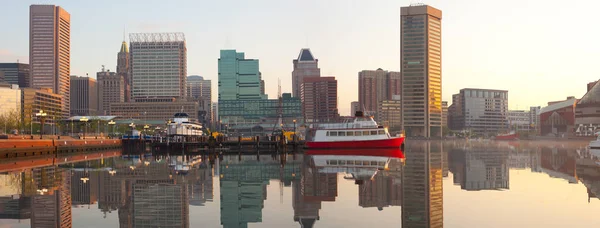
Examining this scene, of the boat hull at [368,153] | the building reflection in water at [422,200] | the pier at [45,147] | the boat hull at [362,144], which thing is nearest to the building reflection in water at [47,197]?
the building reflection in water at [422,200]

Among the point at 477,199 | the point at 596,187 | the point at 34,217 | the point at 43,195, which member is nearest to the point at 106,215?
the point at 34,217

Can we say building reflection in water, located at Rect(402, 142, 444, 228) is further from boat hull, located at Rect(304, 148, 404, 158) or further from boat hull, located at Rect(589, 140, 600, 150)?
boat hull, located at Rect(589, 140, 600, 150)

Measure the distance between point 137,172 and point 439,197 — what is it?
89.6ft

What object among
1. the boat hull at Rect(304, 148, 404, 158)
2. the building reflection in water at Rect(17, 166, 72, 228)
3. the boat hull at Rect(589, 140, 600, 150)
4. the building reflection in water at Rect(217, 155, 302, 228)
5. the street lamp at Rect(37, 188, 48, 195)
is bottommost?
the boat hull at Rect(304, 148, 404, 158)

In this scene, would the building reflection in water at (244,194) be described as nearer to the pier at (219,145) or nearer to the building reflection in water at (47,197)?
the building reflection in water at (47,197)

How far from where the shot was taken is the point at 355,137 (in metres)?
99.2

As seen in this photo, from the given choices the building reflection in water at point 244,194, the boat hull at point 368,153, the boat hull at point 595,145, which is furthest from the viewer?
the boat hull at point 595,145

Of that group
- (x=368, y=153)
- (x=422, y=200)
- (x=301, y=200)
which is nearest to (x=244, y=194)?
(x=301, y=200)

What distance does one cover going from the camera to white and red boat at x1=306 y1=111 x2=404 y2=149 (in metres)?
99.0

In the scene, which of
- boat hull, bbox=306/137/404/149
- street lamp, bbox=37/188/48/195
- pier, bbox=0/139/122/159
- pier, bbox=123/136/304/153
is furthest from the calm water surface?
pier, bbox=123/136/304/153

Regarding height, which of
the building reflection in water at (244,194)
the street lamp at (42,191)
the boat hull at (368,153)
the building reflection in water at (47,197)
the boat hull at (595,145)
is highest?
the boat hull at (595,145)

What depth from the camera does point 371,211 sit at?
84.5 ft

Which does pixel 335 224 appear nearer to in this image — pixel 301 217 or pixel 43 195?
pixel 301 217

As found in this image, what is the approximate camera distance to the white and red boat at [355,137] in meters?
99.0
